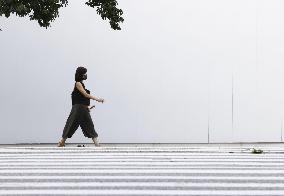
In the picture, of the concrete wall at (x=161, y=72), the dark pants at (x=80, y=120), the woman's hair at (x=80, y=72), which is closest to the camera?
the woman's hair at (x=80, y=72)

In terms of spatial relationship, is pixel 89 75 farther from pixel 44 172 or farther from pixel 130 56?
pixel 44 172

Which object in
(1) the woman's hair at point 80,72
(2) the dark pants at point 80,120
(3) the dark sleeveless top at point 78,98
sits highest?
(1) the woman's hair at point 80,72

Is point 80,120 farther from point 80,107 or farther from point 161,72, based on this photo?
point 161,72

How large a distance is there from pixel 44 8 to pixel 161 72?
452 centimetres

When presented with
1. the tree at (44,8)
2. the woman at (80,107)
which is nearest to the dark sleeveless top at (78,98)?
the woman at (80,107)

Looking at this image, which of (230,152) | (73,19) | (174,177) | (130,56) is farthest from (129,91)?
(174,177)

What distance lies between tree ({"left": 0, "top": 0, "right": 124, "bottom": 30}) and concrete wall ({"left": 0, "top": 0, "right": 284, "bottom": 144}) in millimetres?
2812

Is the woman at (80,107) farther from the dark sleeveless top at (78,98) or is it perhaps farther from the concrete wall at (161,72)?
the concrete wall at (161,72)

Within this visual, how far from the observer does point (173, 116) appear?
712 inches

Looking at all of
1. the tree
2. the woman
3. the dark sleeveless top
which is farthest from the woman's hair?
Result: the tree

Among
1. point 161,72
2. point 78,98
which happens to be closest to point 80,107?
point 78,98

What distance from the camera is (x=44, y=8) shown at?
46.9ft

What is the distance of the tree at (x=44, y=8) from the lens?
1328 centimetres

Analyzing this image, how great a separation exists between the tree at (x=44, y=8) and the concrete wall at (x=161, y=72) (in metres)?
2.81
